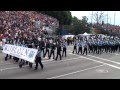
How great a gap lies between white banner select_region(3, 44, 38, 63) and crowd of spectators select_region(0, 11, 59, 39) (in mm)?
7908

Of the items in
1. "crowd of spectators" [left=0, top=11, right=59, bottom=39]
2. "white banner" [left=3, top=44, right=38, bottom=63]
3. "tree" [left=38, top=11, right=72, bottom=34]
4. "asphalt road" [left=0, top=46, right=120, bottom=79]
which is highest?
"tree" [left=38, top=11, right=72, bottom=34]

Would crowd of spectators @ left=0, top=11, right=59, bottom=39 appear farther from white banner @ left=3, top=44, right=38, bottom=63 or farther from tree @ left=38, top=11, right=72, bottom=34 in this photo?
tree @ left=38, top=11, right=72, bottom=34

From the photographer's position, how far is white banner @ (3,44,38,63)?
19719 mm

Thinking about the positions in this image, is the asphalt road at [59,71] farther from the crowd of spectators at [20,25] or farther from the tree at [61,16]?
the tree at [61,16]

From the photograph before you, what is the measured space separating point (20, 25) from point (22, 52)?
1841cm

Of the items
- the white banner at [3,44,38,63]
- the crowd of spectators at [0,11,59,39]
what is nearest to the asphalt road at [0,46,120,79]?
the white banner at [3,44,38,63]

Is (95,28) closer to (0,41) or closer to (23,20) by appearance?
(23,20)

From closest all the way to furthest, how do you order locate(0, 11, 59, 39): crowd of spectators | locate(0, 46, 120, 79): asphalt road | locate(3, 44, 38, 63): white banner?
locate(0, 46, 120, 79): asphalt road
locate(3, 44, 38, 63): white banner
locate(0, 11, 59, 39): crowd of spectators

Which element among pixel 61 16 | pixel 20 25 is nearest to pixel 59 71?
pixel 20 25
